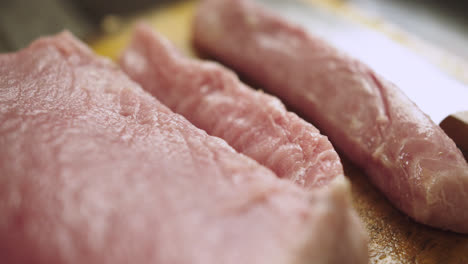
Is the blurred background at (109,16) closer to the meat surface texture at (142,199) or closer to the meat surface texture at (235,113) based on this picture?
the meat surface texture at (235,113)

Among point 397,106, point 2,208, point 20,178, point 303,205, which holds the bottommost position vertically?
Result: point 2,208

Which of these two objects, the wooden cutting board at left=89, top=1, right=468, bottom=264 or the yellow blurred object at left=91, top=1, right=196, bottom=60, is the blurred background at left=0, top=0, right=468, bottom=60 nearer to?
the yellow blurred object at left=91, top=1, right=196, bottom=60

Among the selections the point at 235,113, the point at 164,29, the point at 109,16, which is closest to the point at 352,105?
the point at 235,113

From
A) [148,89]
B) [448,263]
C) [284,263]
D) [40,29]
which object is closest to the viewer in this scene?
[284,263]

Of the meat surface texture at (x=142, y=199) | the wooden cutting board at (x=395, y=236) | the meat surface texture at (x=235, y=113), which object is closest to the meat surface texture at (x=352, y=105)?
the wooden cutting board at (x=395, y=236)

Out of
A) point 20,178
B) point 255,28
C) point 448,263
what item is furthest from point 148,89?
point 448,263

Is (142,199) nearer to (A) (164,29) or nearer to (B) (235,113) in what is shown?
(B) (235,113)

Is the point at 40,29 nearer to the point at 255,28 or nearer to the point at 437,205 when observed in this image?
the point at 255,28

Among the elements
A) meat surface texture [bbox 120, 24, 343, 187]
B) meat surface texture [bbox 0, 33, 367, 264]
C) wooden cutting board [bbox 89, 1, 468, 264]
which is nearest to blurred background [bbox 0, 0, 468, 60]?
meat surface texture [bbox 120, 24, 343, 187]
